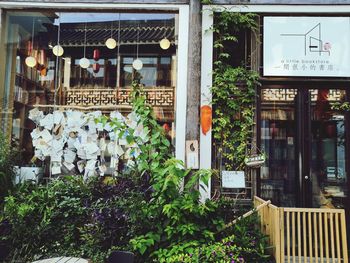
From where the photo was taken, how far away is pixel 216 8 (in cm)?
663

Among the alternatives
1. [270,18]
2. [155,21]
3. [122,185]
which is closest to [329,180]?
[270,18]

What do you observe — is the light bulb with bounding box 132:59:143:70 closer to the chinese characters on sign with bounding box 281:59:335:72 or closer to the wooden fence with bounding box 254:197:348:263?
the chinese characters on sign with bounding box 281:59:335:72

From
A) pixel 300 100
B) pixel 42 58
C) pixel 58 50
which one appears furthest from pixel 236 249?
pixel 42 58

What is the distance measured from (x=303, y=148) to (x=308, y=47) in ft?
6.10

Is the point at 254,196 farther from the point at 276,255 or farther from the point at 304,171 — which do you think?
the point at 276,255

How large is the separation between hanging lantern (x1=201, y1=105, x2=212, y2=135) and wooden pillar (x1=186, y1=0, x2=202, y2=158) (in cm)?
25

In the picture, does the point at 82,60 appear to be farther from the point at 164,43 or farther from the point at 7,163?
the point at 7,163

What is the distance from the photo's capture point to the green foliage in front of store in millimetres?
5148

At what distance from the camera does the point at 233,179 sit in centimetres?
650

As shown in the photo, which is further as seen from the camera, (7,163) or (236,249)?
(7,163)

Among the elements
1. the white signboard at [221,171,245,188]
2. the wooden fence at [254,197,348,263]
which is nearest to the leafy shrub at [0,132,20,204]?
the white signboard at [221,171,245,188]

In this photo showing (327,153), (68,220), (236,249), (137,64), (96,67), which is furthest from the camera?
(96,67)

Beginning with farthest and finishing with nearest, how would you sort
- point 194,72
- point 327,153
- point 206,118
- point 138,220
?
1. point 327,153
2. point 206,118
3. point 194,72
4. point 138,220

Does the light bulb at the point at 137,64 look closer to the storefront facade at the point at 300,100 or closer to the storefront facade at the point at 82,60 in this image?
the storefront facade at the point at 82,60
